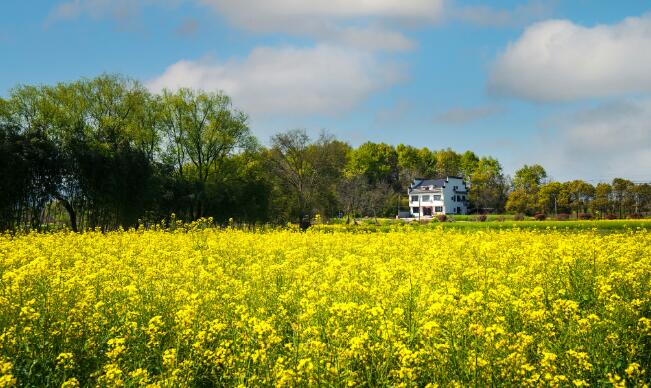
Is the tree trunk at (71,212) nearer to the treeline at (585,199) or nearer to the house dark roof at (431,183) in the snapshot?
the treeline at (585,199)

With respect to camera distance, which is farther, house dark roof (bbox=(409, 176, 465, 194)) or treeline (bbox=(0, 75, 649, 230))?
house dark roof (bbox=(409, 176, 465, 194))

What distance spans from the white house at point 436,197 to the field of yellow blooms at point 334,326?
87.7m

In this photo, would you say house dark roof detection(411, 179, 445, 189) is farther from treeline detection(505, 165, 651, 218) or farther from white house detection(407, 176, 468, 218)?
treeline detection(505, 165, 651, 218)

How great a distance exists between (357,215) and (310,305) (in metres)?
71.1

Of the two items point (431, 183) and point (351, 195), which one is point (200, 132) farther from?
point (431, 183)

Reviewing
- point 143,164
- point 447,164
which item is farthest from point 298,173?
point 447,164

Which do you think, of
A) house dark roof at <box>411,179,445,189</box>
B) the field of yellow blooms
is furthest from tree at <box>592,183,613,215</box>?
the field of yellow blooms

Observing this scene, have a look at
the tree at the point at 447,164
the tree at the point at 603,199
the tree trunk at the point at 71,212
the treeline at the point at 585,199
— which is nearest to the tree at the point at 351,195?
the treeline at the point at 585,199

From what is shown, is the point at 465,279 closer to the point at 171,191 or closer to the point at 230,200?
the point at 171,191

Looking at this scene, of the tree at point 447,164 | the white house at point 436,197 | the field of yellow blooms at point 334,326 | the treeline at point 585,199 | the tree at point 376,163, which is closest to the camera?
the field of yellow blooms at point 334,326

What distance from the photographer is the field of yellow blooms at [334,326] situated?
4.82 meters

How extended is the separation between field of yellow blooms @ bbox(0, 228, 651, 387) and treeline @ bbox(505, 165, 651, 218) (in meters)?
55.0

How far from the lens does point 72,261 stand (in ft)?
38.4

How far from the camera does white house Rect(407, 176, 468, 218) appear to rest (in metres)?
96.2
